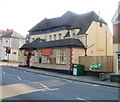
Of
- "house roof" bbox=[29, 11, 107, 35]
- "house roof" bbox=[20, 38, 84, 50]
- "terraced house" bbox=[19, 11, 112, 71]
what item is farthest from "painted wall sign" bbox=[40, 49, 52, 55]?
"house roof" bbox=[29, 11, 107, 35]

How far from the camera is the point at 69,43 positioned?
22.8m

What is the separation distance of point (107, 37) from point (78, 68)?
11.0 m

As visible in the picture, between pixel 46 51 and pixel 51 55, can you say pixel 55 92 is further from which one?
pixel 46 51

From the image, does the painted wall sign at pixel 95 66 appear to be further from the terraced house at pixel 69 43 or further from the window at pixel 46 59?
the window at pixel 46 59

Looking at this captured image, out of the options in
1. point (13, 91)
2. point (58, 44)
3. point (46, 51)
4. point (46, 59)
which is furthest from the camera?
point (46, 59)

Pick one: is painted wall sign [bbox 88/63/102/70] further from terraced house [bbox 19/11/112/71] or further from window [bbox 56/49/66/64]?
window [bbox 56/49/66/64]

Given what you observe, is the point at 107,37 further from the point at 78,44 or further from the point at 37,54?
the point at 37,54

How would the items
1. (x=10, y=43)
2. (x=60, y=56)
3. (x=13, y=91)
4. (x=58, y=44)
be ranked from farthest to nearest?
1. (x=10, y=43)
2. (x=60, y=56)
3. (x=58, y=44)
4. (x=13, y=91)

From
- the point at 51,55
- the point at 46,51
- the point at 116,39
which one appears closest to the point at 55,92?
the point at 116,39

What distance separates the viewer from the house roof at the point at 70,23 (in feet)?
90.1

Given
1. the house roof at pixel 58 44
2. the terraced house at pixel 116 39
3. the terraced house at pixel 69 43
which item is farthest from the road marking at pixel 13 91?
the house roof at pixel 58 44

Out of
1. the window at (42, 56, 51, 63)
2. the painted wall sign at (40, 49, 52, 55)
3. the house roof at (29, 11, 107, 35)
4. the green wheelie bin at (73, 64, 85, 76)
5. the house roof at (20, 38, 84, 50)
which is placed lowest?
the green wheelie bin at (73, 64, 85, 76)

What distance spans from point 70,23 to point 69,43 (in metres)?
8.31

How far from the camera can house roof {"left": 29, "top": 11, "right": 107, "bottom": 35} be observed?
27469 mm
